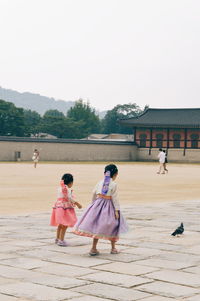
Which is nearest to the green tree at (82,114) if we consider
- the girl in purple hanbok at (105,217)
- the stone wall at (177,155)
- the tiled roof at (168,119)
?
the tiled roof at (168,119)

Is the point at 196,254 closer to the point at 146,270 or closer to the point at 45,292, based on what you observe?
the point at 146,270

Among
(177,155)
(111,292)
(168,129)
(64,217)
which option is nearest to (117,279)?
(111,292)

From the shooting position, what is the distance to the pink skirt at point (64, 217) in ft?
24.9

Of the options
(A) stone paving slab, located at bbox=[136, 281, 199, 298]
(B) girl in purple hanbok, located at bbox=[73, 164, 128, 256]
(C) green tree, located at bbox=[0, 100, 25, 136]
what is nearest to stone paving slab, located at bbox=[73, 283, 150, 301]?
(A) stone paving slab, located at bbox=[136, 281, 199, 298]

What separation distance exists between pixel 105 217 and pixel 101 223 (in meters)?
0.09

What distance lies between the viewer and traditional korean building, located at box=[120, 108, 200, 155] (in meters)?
60.0

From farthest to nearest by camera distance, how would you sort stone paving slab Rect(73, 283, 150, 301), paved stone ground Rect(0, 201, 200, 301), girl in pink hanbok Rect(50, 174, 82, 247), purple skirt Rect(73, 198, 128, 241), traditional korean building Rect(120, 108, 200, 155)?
traditional korean building Rect(120, 108, 200, 155) < girl in pink hanbok Rect(50, 174, 82, 247) < purple skirt Rect(73, 198, 128, 241) < paved stone ground Rect(0, 201, 200, 301) < stone paving slab Rect(73, 283, 150, 301)

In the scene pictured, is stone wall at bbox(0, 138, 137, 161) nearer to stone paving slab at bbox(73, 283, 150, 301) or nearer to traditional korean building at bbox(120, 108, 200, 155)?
traditional korean building at bbox(120, 108, 200, 155)

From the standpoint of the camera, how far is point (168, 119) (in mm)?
61812

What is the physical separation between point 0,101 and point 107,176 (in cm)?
7513

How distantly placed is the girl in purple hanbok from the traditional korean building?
52.8 m

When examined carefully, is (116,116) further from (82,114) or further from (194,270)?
(194,270)

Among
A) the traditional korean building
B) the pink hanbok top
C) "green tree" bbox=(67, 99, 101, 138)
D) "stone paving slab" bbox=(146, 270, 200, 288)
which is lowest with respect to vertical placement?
"stone paving slab" bbox=(146, 270, 200, 288)

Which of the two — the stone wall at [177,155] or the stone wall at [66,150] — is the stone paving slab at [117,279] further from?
the stone wall at [177,155]
